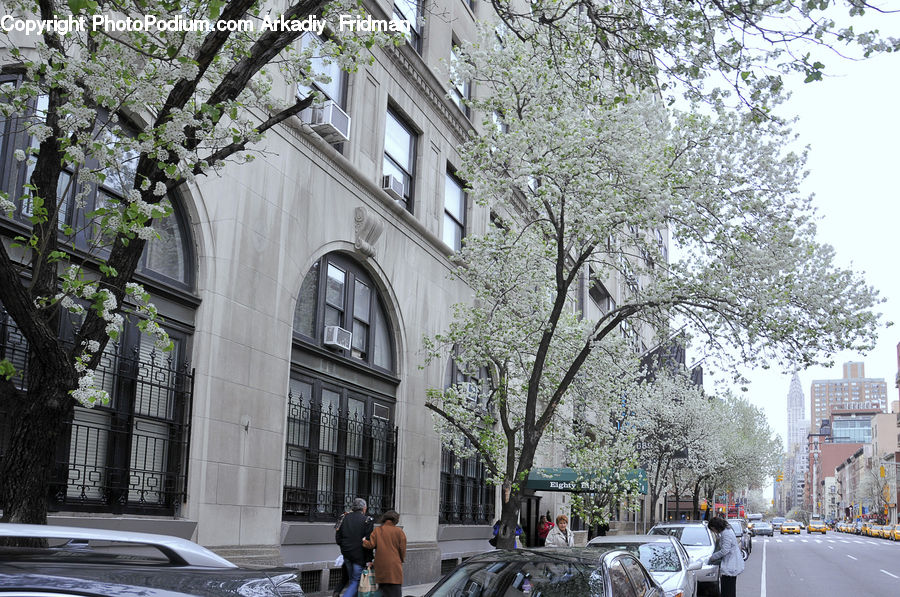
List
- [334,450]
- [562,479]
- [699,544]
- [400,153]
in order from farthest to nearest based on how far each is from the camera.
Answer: [562,479] < [400,153] < [699,544] < [334,450]

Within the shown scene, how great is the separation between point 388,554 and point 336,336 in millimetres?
5409

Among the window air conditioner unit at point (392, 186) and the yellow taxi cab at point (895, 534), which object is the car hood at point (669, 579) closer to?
the window air conditioner unit at point (392, 186)

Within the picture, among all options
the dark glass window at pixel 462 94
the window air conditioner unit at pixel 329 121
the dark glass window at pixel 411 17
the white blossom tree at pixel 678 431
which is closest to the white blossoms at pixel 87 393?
the window air conditioner unit at pixel 329 121

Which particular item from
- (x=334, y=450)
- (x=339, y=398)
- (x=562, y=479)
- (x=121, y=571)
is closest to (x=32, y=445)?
(x=121, y=571)

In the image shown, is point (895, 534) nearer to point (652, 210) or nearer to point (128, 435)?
point (652, 210)

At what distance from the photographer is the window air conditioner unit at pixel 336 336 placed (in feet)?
51.1

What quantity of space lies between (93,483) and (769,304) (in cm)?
1058

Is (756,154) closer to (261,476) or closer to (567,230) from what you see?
(567,230)

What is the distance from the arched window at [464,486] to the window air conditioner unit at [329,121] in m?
6.88

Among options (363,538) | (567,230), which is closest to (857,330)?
(567,230)

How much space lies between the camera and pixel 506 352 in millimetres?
16469

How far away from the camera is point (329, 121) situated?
48.9ft

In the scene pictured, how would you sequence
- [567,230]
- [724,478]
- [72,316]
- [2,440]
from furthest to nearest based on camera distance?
[724,478] < [567,230] < [72,316] < [2,440]

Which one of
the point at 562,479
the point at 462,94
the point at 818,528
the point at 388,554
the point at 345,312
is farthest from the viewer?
the point at 818,528
